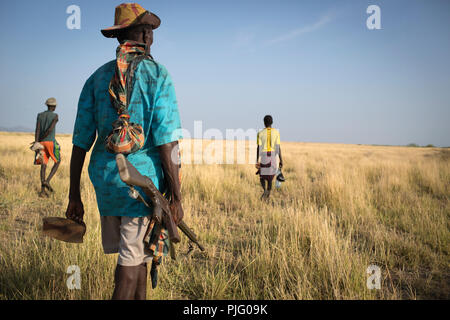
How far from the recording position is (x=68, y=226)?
180cm

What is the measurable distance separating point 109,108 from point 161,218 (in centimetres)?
79

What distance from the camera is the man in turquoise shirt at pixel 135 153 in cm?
153

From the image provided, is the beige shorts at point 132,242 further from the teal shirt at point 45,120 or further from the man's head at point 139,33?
the teal shirt at point 45,120

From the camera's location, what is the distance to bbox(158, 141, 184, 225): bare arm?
1536 mm

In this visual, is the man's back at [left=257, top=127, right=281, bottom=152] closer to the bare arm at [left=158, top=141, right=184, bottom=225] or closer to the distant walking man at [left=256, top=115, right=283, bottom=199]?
the distant walking man at [left=256, top=115, right=283, bottom=199]

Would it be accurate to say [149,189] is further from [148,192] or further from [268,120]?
[268,120]

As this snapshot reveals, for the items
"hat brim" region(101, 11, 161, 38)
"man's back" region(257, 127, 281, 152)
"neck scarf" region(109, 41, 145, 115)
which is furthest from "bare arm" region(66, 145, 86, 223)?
"man's back" region(257, 127, 281, 152)

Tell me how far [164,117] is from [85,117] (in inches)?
24.3

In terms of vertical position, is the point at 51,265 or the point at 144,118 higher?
the point at 144,118

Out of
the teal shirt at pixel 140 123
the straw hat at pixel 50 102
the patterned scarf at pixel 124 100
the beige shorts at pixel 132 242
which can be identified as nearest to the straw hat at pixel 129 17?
the patterned scarf at pixel 124 100

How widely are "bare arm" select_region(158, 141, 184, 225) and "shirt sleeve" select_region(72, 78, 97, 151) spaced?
575mm
